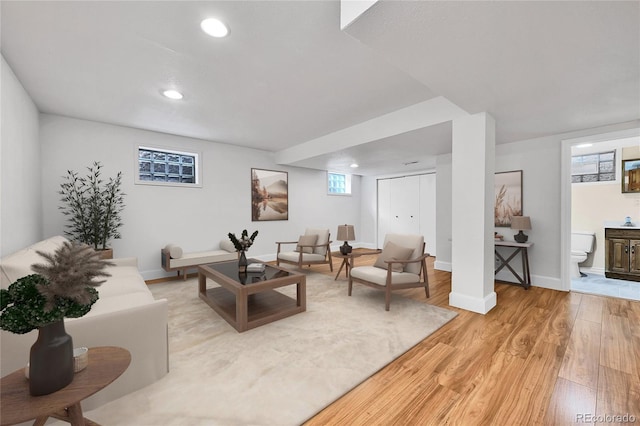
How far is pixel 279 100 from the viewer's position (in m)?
3.27

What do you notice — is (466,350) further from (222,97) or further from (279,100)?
(222,97)

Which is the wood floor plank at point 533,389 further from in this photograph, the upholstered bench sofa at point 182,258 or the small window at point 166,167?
the small window at point 166,167

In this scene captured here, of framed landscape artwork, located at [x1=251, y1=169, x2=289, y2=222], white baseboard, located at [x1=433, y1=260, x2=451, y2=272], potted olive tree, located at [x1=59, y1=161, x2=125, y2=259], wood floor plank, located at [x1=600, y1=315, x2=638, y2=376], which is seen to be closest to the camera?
wood floor plank, located at [x1=600, y1=315, x2=638, y2=376]

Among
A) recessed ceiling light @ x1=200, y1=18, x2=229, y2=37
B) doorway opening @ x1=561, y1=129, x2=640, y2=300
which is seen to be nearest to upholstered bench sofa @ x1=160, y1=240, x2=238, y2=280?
recessed ceiling light @ x1=200, y1=18, x2=229, y2=37

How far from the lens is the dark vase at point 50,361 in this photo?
1005 millimetres

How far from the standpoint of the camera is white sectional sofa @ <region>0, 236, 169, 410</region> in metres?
1.45

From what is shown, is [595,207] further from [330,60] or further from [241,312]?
[241,312]

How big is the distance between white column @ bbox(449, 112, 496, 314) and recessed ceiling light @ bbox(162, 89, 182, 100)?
333 cm

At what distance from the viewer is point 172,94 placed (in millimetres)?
3078

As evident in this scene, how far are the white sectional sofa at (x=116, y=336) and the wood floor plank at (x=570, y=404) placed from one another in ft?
8.14

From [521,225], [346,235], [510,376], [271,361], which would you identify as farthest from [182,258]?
[521,225]

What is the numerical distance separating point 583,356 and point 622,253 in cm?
384

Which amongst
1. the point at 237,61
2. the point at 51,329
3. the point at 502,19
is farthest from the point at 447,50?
the point at 51,329

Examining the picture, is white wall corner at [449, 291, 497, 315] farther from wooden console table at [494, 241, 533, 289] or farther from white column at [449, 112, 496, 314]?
wooden console table at [494, 241, 533, 289]
